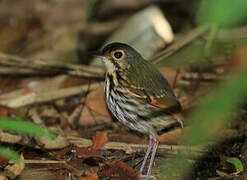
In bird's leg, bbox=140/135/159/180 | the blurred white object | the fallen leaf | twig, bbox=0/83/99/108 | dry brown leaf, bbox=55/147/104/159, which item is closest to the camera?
bird's leg, bbox=140/135/159/180

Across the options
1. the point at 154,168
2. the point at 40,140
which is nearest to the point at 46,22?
the point at 40,140

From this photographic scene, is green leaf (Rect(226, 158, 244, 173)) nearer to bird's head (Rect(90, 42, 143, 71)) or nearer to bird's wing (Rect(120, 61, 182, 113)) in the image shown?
bird's wing (Rect(120, 61, 182, 113))

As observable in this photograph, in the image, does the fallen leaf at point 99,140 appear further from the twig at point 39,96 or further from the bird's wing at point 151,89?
the twig at point 39,96

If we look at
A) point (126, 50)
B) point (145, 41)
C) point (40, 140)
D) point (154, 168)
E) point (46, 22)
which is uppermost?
point (46, 22)

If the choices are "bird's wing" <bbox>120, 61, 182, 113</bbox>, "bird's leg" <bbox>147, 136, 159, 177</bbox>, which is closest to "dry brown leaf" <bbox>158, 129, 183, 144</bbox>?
"bird's leg" <bbox>147, 136, 159, 177</bbox>

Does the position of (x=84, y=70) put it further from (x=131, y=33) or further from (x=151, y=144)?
(x=151, y=144)
